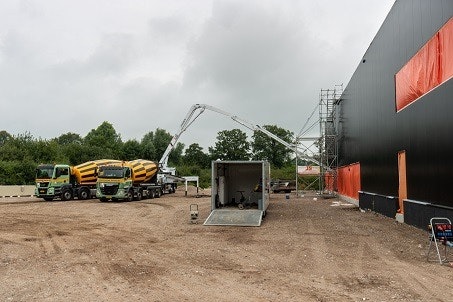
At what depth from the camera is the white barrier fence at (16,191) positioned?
42188 mm

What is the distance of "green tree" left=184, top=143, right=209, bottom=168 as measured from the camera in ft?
312

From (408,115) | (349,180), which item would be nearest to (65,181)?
(349,180)

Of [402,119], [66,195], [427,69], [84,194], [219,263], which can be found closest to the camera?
[219,263]

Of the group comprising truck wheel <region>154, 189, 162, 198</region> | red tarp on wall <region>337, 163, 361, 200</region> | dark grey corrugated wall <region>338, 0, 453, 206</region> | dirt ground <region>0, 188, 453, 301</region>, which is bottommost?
dirt ground <region>0, 188, 453, 301</region>

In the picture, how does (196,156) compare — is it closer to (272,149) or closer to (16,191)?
(272,149)

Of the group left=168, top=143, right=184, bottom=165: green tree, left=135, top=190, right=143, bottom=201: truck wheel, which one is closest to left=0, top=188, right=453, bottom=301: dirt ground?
left=135, top=190, right=143, bottom=201: truck wheel

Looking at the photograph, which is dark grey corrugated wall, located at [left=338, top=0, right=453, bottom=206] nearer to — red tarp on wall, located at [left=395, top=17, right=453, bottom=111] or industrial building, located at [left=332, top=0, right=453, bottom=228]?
industrial building, located at [left=332, top=0, right=453, bottom=228]

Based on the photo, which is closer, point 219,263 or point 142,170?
point 219,263

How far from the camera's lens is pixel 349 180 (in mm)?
33188

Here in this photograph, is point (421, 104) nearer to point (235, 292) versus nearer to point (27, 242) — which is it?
point (235, 292)

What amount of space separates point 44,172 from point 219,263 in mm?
27299

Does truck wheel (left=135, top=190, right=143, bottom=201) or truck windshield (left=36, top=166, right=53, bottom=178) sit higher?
truck windshield (left=36, top=166, right=53, bottom=178)

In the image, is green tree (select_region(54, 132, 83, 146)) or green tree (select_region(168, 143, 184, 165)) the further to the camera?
green tree (select_region(54, 132, 83, 146))

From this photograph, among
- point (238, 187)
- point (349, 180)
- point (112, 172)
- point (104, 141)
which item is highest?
point (104, 141)
